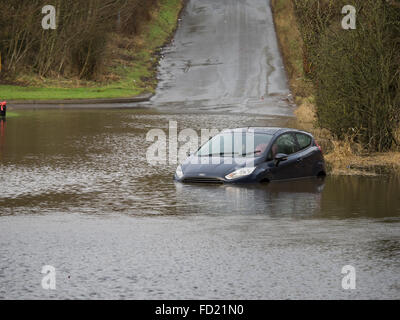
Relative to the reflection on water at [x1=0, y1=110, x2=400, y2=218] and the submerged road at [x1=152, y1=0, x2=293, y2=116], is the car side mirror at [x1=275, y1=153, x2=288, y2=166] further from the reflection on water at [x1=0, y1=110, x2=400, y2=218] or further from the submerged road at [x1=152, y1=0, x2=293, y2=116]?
the submerged road at [x1=152, y1=0, x2=293, y2=116]

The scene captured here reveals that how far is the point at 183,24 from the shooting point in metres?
73.9

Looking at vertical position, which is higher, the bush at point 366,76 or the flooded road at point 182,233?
the bush at point 366,76

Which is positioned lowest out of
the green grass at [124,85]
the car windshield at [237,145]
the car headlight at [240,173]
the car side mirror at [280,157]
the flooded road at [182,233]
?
the flooded road at [182,233]

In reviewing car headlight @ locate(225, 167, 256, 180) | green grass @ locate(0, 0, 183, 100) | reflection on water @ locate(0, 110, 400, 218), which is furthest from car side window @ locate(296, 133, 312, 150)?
green grass @ locate(0, 0, 183, 100)

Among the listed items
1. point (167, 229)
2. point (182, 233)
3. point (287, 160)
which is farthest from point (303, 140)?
point (182, 233)

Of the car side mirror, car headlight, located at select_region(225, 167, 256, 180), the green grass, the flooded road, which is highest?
the green grass

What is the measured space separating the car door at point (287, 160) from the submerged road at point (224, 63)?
1939 cm

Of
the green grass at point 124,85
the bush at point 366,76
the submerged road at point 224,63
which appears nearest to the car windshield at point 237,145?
the bush at point 366,76

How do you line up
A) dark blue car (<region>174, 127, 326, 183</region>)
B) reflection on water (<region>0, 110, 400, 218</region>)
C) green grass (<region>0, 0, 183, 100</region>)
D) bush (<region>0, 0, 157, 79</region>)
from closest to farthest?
1. reflection on water (<region>0, 110, 400, 218</region>)
2. dark blue car (<region>174, 127, 326, 183</region>)
3. green grass (<region>0, 0, 183, 100</region>)
4. bush (<region>0, 0, 157, 79</region>)

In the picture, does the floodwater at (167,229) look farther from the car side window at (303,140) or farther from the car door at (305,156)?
the car side window at (303,140)

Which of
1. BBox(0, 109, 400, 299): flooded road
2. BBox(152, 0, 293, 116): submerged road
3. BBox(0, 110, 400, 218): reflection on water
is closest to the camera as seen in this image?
BBox(0, 109, 400, 299): flooded road

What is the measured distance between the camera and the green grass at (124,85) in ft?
148

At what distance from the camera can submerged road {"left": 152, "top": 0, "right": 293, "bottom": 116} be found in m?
43.7

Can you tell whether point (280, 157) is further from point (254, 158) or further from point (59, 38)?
point (59, 38)
